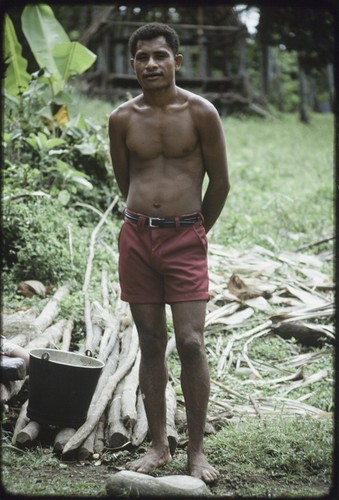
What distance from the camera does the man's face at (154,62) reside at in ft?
10.0

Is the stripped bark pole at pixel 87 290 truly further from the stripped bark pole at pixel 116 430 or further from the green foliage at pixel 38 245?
the stripped bark pole at pixel 116 430

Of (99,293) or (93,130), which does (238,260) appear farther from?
(93,130)

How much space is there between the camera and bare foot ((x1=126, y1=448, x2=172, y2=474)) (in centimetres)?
310

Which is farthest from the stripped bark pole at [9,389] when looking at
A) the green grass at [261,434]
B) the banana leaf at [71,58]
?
the banana leaf at [71,58]

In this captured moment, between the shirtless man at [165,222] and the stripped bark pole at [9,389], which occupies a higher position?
the shirtless man at [165,222]

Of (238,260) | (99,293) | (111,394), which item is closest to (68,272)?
(99,293)

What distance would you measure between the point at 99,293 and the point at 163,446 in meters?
2.52

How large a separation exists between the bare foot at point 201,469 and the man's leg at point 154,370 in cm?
18

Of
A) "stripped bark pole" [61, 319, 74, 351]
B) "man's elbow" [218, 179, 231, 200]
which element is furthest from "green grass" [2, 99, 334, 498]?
"man's elbow" [218, 179, 231, 200]

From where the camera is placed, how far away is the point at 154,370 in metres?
3.27

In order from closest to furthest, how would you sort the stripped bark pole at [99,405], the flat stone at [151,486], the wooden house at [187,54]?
1. the flat stone at [151,486]
2. the stripped bark pole at [99,405]
3. the wooden house at [187,54]

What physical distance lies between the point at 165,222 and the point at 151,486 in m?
1.19

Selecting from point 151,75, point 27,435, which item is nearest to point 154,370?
point 27,435

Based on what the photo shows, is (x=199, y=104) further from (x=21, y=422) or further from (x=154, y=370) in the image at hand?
(x=21, y=422)
